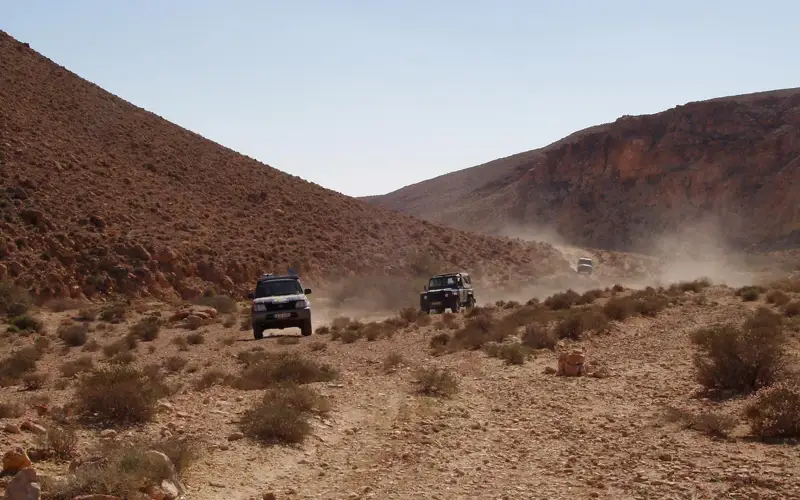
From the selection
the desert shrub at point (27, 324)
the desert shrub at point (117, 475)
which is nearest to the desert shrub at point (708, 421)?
the desert shrub at point (117, 475)

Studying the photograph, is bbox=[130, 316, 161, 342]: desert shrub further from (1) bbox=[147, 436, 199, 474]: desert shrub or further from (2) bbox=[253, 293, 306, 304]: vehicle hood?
(1) bbox=[147, 436, 199, 474]: desert shrub

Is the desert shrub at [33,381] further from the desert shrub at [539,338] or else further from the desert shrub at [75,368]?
the desert shrub at [539,338]

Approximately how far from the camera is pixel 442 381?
14445 mm

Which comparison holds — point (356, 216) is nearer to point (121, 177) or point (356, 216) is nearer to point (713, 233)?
point (121, 177)

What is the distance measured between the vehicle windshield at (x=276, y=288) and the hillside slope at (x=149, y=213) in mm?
12621

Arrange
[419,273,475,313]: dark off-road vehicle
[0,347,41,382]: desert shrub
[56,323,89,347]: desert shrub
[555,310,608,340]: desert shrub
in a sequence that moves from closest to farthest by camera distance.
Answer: [0,347,41,382]: desert shrub → [555,310,608,340]: desert shrub → [56,323,89,347]: desert shrub → [419,273,475,313]: dark off-road vehicle

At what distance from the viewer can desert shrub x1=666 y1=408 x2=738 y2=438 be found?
1050 cm

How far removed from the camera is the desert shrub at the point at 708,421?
34.4 feet

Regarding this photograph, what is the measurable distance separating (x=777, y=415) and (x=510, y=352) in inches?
333

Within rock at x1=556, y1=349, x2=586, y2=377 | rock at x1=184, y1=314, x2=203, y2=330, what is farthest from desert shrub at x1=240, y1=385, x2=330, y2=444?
rock at x1=184, y1=314, x2=203, y2=330

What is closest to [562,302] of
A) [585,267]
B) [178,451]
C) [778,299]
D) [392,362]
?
[778,299]

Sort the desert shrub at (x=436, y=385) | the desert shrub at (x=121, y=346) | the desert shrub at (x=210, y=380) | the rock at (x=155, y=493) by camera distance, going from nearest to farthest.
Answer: the rock at (x=155, y=493), the desert shrub at (x=436, y=385), the desert shrub at (x=210, y=380), the desert shrub at (x=121, y=346)

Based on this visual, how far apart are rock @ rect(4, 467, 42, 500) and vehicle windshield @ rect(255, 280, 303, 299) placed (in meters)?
18.6

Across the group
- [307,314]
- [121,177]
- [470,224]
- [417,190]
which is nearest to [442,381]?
[307,314]
